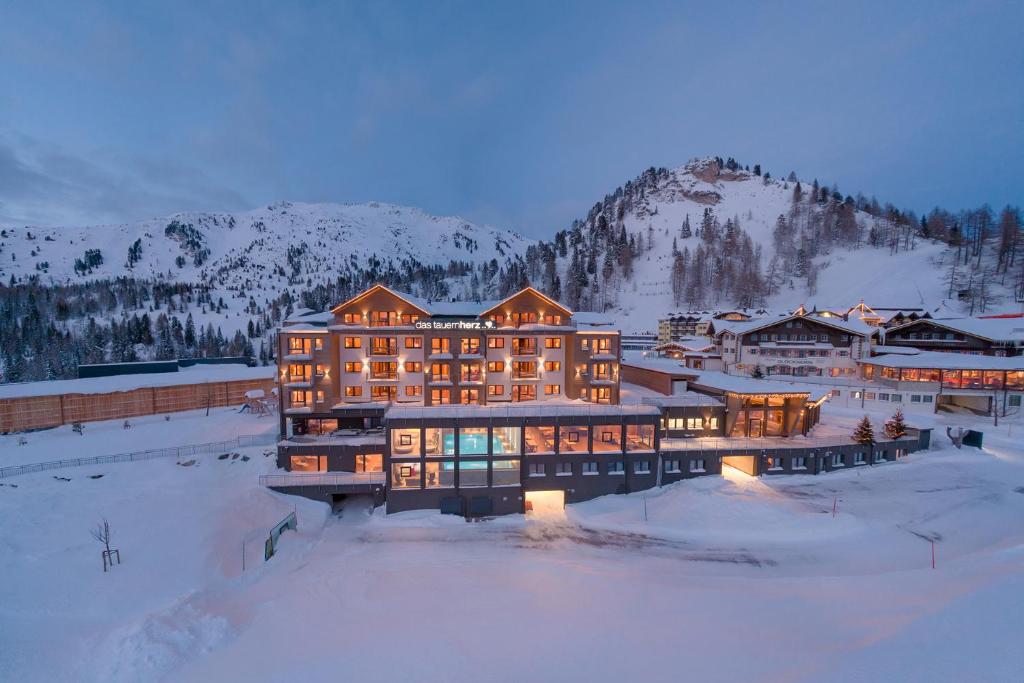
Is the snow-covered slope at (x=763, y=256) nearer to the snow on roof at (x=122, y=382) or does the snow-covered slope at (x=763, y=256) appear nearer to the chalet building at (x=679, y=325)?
the chalet building at (x=679, y=325)

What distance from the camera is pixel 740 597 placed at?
722 inches

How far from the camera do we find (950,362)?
42.0 m

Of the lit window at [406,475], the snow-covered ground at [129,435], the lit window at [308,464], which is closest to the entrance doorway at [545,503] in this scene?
the lit window at [406,475]

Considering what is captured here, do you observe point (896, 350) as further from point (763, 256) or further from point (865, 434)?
point (763, 256)

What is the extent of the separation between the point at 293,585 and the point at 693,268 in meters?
126

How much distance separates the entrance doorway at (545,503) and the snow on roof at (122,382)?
38.4 metres

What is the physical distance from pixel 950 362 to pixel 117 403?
8713 cm

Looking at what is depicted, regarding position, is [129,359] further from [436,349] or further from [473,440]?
[473,440]

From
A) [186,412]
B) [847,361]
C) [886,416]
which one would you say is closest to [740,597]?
[886,416]

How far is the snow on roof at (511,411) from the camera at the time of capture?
1080 inches

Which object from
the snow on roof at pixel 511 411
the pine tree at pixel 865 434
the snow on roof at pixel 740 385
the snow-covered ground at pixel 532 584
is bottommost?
the snow-covered ground at pixel 532 584

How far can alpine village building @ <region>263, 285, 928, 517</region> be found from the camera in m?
27.7

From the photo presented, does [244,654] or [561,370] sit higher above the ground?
[561,370]

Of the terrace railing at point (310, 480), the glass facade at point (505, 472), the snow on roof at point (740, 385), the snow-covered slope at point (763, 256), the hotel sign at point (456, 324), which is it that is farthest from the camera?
the snow-covered slope at point (763, 256)
